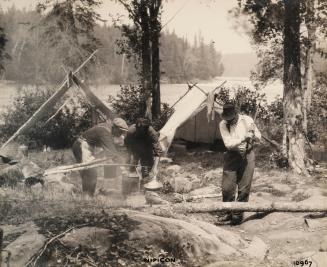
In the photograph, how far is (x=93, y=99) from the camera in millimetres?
10695

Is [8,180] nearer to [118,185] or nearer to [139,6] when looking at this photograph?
[118,185]

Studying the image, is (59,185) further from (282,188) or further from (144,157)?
(282,188)

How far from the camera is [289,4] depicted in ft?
29.3

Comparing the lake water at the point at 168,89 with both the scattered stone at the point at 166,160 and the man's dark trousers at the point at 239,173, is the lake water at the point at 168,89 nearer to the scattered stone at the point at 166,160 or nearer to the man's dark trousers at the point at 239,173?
the scattered stone at the point at 166,160

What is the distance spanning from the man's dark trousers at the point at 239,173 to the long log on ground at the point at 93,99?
5.29m

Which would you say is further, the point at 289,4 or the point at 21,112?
the point at 21,112

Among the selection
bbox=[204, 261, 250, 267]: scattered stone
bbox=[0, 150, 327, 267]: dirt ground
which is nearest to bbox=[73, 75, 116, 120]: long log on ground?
bbox=[0, 150, 327, 267]: dirt ground

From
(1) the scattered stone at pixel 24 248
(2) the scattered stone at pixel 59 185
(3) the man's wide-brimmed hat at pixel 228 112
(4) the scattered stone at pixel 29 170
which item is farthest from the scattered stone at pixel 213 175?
(1) the scattered stone at pixel 24 248

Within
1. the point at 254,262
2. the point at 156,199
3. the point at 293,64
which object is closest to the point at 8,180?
the point at 156,199

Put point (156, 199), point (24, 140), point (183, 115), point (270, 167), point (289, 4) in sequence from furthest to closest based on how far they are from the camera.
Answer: point (24, 140), point (183, 115), point (270, 167), point (289, 4), point (156, 199)

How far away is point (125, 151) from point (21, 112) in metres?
6.43

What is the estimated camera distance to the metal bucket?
7.98 m

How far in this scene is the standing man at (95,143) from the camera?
7461 mm

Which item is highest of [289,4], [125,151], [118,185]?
[289,4]
